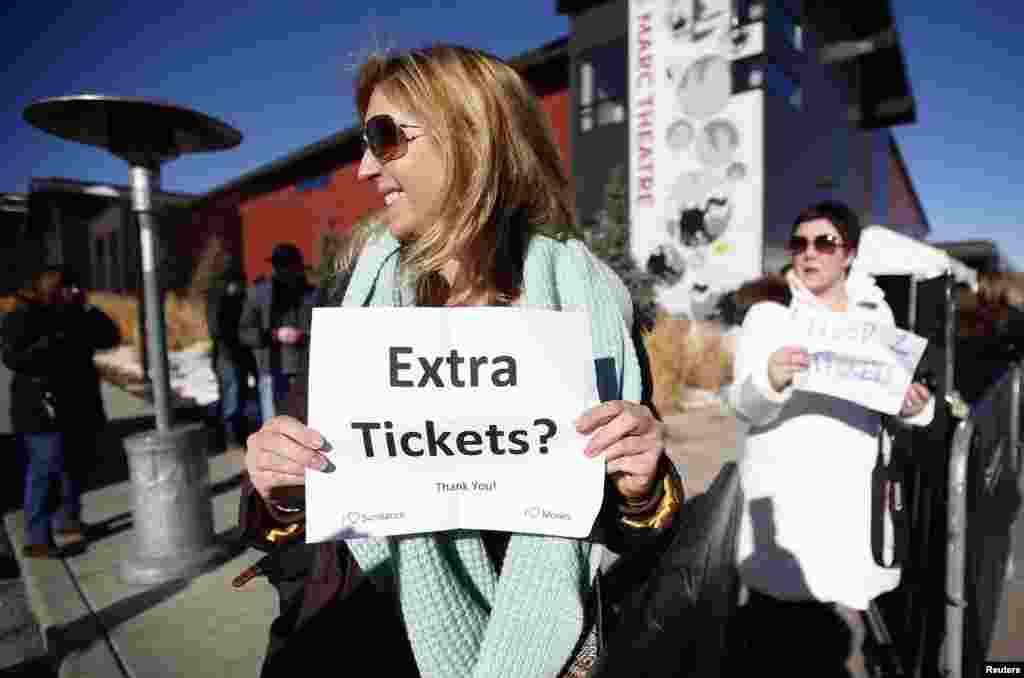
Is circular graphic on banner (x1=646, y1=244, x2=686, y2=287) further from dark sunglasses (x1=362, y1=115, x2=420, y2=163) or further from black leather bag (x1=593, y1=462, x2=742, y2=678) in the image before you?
dark sunglasses (x1=362, y1=115, x2=420, y2=163)


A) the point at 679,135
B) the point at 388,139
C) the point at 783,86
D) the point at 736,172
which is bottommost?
the point at 388,139

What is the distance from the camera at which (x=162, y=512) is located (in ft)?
12.2

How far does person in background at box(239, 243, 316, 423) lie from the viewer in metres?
5.61

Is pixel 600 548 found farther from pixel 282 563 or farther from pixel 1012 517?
pixel 1012 517

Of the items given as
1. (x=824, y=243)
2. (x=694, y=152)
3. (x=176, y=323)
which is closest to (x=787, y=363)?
(x=824, y=243)

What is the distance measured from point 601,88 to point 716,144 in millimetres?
4597

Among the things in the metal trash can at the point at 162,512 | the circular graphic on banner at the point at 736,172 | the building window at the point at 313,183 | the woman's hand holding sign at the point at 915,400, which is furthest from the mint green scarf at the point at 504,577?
the building window at the point at 313,183

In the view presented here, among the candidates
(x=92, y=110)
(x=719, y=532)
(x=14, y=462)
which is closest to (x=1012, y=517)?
(x=719, y=532)

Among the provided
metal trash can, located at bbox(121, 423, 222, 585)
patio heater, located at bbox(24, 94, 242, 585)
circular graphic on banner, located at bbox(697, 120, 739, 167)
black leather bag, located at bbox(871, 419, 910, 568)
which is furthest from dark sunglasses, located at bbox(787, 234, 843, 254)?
circular graphic on banner, located at bbox(697, 120, 739, 167)

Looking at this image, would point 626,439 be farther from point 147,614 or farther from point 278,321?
point 278,321

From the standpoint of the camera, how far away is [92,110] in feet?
11.3

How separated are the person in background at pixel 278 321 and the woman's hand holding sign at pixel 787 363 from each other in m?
4.39

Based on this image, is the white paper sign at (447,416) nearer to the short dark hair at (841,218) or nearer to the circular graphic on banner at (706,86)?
the short dark hair at (841,218)

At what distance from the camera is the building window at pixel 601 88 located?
17.6m
